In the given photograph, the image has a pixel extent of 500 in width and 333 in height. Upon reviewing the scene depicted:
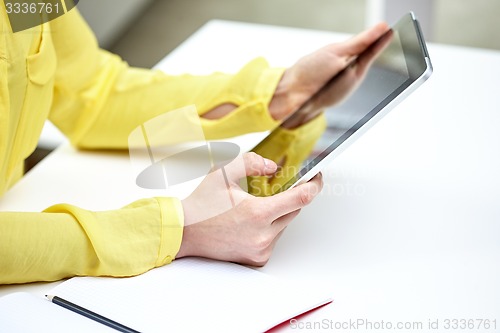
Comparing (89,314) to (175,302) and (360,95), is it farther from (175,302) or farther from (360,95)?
(360,95)

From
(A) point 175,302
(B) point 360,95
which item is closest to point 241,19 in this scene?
(B) point 360,95

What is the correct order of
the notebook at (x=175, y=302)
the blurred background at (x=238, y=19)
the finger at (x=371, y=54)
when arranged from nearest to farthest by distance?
the notebook at (x=175, y=302) < the finger at (x=371, y=54) < the blurred background at (x=238, y=19)

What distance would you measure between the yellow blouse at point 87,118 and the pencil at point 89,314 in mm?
39

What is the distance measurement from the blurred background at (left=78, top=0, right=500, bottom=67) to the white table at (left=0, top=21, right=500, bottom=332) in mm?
1173

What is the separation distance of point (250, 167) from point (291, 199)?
2.2 inches

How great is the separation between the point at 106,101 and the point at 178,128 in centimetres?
11

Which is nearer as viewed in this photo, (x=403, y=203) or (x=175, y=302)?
(x=175, y=302)

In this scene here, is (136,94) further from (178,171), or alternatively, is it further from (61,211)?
(61,211)

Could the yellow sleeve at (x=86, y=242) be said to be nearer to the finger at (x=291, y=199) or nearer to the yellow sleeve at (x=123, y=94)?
the finger at (x=291, y=199)

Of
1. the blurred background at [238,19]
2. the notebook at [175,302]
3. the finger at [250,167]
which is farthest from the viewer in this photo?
the blurred background at [238,19]

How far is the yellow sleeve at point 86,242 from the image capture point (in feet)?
2.32

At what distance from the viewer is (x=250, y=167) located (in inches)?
29.7

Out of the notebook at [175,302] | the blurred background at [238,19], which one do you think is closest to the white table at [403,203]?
the notebook at [175,302]

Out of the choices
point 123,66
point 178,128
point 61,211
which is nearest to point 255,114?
point 178,128
